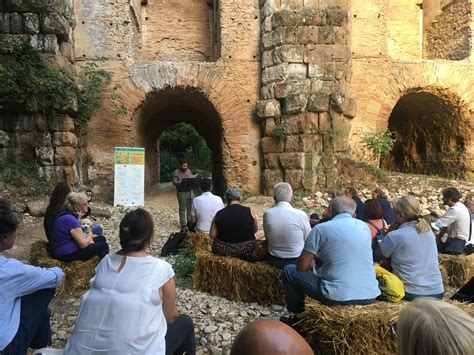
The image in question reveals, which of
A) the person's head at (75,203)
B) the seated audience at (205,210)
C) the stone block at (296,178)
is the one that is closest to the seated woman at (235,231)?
the seated audience at (205,210)

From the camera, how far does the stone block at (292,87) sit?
32.4 ft

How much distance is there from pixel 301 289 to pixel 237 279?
110 cm

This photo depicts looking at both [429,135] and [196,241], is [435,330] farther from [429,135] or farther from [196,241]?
[429,135]

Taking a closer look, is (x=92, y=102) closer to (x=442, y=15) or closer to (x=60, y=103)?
(x=60, y=103)

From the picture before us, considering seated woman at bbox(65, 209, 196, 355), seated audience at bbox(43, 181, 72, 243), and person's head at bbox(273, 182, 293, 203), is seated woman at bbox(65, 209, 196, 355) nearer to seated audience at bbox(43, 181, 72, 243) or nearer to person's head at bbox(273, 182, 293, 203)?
person's head at bbox(273, 182, 293, 203)

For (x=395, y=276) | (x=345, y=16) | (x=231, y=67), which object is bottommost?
(x=395, y=276)

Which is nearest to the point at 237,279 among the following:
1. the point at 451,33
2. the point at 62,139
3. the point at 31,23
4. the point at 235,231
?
the point at 235,231

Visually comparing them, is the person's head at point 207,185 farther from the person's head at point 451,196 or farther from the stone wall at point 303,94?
the stone wall at point 303,94

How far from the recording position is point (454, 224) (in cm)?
490

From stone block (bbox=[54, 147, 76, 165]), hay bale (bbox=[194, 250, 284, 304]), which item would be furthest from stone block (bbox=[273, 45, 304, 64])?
hay bale (bbox=[194, 250, 284, 304])

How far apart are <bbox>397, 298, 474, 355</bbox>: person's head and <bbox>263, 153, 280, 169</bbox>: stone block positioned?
8.90 metres

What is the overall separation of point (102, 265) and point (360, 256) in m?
1.86

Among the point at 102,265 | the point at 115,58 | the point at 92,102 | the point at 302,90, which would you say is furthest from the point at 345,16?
the point at 102,265

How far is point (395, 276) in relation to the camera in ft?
10.6
